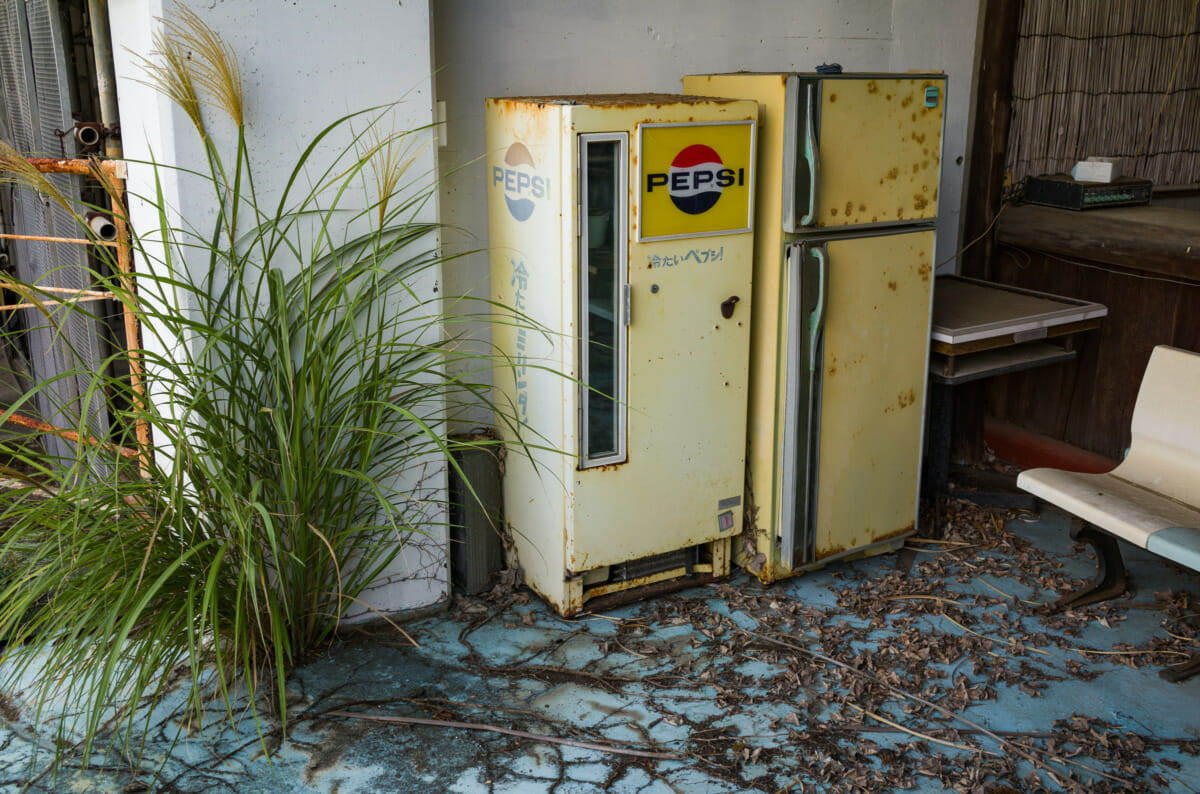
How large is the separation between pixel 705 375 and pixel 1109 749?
156cm

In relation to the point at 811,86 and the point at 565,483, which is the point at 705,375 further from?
the point at 811,86

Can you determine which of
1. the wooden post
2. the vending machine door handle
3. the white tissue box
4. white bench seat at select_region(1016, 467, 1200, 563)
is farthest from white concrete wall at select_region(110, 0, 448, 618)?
the white tissue box

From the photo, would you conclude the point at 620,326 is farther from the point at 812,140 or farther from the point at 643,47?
the point at 643,47

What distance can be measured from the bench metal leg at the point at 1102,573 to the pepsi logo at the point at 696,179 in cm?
171

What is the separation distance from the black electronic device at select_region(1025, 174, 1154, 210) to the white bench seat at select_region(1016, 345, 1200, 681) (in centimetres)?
104

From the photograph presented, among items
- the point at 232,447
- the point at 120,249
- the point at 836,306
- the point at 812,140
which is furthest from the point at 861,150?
the point at 120,249

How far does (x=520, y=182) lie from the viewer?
321 centimetres

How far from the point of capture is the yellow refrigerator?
3.27 meters

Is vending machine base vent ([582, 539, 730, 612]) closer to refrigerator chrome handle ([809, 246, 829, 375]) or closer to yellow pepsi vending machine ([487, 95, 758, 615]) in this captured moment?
yellow pepsi vending machine ([487, 95, 758, 615])

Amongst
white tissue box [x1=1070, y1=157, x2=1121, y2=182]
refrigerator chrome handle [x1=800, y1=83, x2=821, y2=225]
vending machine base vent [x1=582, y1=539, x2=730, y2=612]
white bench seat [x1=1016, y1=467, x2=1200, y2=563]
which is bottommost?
vending machine base vent [x1=582, y1=539, x2=730, y2=612]

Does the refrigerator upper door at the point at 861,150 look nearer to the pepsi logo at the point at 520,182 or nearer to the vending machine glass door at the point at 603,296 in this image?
the vending machine glass door at the point at 603,296

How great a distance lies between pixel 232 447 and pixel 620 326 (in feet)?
3.90

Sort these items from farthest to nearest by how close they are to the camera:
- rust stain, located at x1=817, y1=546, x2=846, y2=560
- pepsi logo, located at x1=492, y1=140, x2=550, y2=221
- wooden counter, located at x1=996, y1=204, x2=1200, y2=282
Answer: wooden counter, located at x1=996, y1=204, x2=1200, y2=282, rust stain, located at x1=817, y1=546, x2=846, y2=560, pepsi logo, located at x1=492, y1=140, x2=550, y2=221

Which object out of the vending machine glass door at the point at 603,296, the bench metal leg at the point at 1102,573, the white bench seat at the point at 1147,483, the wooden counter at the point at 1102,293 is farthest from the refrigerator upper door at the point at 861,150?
the bench metal leg at the point at 1102,573
